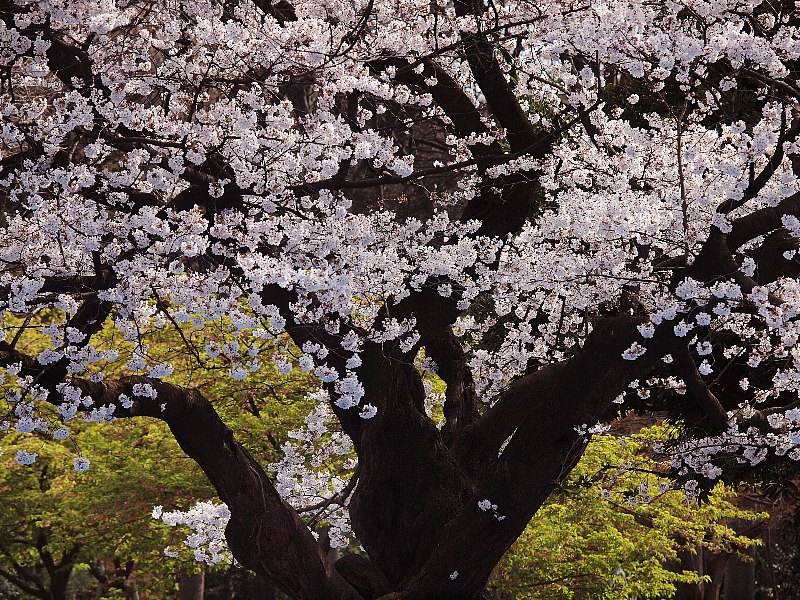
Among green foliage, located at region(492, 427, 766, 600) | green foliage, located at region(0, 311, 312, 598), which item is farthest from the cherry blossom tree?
green foliage, located at region(0, 311, 312, 598)

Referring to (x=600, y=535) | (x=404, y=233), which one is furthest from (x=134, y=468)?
(x=404, y=233)

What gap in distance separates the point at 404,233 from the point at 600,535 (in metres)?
6.33

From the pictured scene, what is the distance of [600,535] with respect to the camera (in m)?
12.8

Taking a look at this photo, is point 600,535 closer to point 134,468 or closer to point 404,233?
point 404,233

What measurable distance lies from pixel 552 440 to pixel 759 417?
1.65 metres

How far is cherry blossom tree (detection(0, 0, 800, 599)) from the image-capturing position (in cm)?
651

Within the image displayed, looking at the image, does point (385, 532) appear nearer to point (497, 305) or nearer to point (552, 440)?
point (552, 440)

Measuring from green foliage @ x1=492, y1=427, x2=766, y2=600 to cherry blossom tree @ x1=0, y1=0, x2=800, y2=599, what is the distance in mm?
3470

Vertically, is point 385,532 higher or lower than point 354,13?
lower

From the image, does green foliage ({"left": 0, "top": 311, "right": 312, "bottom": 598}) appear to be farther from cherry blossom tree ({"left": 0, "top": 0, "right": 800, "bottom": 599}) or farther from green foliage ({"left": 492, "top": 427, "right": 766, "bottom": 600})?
cherry blossom tree ({"left": 0, "top": 0, "right": 800, "bottom": 599})

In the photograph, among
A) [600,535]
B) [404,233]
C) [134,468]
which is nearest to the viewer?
[404,233]

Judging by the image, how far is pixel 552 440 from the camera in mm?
7859

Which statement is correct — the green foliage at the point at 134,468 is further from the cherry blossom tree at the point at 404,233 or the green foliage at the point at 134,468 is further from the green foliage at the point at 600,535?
the cherry blossom tree at the point at 404,233

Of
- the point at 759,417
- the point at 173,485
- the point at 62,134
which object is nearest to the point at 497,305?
the point at 759,417
